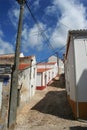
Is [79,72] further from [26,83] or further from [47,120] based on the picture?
[26,83]

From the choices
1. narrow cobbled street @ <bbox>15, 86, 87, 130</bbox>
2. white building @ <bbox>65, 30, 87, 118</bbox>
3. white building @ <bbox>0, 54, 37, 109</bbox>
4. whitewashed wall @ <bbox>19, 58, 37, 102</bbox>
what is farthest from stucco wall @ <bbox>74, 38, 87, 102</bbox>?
white building @ <bbox>0, 54, 37, 109</bbox>

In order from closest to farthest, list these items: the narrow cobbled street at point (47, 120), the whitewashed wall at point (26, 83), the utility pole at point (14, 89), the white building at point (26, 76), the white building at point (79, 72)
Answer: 1. the utility pole at point (14, 89)
2. the narrow cobbled street at point (47, 120)
3. the white building at point (79, 72)
4. the whitewashed wall at point (26, 83)
5. the white building at point (26, 76)

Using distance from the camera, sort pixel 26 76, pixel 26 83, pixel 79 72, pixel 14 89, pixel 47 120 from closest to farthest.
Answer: pixel 14 89, pixel 47 120, pixel 79 72, pixel 26 76, pixel 26 83

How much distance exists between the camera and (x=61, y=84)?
34000 millimetres

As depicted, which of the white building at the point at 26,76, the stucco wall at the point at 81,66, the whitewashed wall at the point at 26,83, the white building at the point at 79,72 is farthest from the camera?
the white building at the point at 26,76

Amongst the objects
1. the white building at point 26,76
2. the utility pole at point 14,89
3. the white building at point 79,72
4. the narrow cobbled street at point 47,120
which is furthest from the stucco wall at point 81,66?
the white building at point 26,76

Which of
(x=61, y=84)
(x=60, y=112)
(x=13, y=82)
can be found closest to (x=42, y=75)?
(x=61, y=84)

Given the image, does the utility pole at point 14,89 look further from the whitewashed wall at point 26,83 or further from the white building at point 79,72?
the whitewashed wall at point 26,83

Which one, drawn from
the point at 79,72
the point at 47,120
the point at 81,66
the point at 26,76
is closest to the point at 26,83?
the point at 26,76


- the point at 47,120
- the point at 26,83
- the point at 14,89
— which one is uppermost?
the point at 26,83

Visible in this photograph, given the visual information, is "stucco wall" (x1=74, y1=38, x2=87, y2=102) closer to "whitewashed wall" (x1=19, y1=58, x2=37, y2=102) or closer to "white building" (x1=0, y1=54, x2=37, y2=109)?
"whitewashed wall" (x1=19, y1=58, x2=37, y2=102)

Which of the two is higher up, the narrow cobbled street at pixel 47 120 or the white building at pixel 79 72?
the white building at pixel 79 72

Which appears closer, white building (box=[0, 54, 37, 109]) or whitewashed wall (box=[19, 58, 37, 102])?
whitewashed wall (box=[19, 58, 37, 102])

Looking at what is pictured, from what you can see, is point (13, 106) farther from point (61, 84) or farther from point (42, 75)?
point (61, 84)
